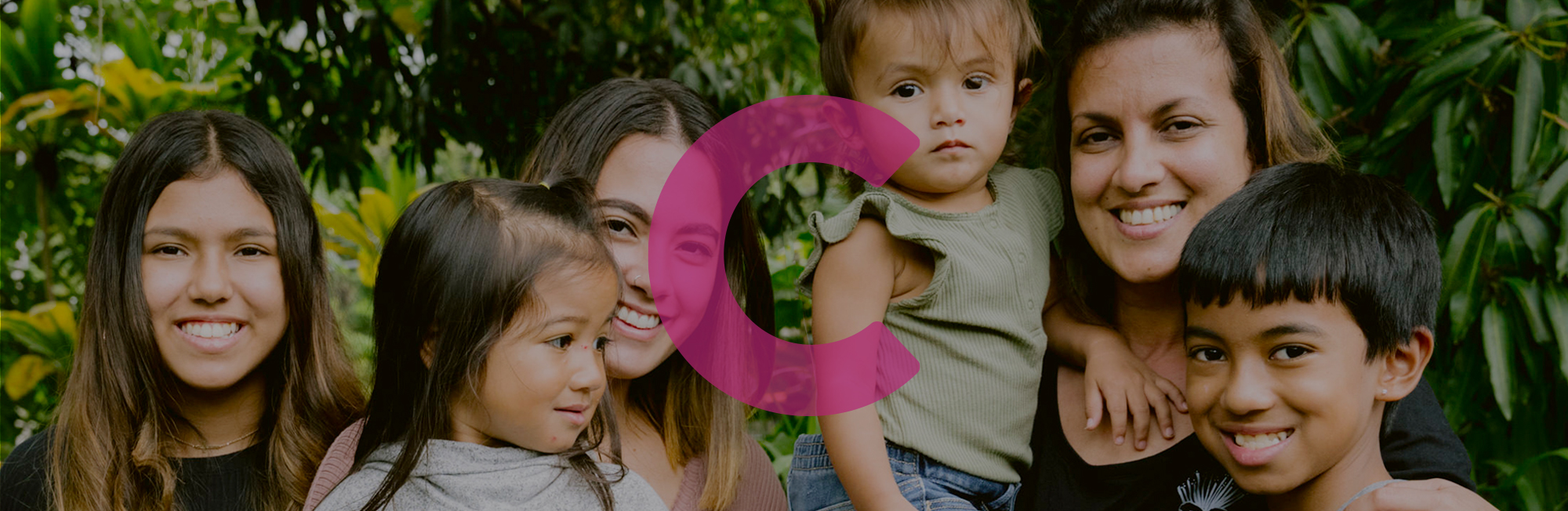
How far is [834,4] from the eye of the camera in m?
2.01

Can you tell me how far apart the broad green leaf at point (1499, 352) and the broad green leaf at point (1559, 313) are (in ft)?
0.29

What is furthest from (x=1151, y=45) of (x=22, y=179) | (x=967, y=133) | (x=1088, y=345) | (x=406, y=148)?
(x=22, y=179)

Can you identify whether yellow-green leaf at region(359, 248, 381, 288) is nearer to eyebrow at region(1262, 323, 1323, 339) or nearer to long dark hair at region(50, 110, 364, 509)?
long dark hair at region(50, 110, 364, 509)

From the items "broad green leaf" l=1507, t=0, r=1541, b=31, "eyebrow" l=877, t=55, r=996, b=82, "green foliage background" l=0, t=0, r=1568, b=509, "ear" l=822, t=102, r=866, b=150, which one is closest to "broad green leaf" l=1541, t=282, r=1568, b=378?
"green foliage background" l=0, t=0, r=1568, b=509

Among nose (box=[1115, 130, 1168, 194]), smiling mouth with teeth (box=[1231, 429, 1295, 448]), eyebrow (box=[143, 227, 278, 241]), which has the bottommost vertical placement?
smiling mouth with teeth (box=[1231, 429, 1295, 448])

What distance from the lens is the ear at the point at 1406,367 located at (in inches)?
66.3

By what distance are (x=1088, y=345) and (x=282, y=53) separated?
280 cm

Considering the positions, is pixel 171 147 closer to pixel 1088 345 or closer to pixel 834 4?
pixel 834 4

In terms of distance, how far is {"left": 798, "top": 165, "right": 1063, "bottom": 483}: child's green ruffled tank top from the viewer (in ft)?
5.93

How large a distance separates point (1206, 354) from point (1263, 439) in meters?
0.16

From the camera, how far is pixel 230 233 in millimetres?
1956

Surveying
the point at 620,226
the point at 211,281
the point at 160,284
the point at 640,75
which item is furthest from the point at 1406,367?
the point at 640,75

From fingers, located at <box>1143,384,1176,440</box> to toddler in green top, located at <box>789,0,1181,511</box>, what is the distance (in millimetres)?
23

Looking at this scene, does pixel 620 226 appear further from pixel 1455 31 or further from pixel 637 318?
pixel 1455 31
